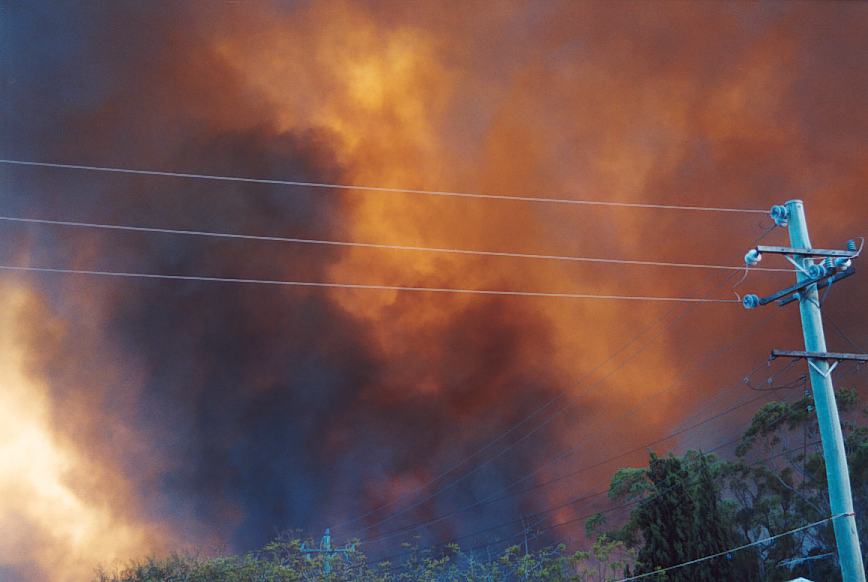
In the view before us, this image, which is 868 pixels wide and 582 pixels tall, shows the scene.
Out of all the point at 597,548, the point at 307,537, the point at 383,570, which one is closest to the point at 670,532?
the point at 597,548

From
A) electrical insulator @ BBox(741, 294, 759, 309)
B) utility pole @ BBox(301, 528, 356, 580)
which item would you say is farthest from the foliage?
electrical insulator @ BBox(741, 294, 759, 309)

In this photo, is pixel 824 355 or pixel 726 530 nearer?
pixel 824 355

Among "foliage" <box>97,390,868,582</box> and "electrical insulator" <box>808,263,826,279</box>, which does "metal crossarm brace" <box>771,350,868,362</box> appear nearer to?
"electrical insulator" <box>808,263,826,279</box>

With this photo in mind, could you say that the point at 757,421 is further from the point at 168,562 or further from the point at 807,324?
the point at 168,562

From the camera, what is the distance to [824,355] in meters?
18.3

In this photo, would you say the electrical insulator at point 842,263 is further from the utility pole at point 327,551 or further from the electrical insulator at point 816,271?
the utility pole at point 327,551

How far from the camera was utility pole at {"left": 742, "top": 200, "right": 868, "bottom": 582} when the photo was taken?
17.2 m

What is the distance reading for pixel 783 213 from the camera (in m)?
19.9

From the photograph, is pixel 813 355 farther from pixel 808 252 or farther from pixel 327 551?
pixel 327 551

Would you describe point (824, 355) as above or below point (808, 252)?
below

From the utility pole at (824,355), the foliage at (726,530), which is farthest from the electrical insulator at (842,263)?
the foliage at (726,530)

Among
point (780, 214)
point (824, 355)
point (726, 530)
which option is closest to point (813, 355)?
point (824, 355)

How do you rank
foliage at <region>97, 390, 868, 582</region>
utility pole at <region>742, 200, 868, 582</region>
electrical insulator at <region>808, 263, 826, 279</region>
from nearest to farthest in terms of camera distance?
1. utility pole at <region>742, 200, 868, 582</region>
2. electrical insulator at <region>808, 263, 826, 279</region>
3. foliage at <region>97, 390, 868, 582</region>

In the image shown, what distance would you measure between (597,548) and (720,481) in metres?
9.28
